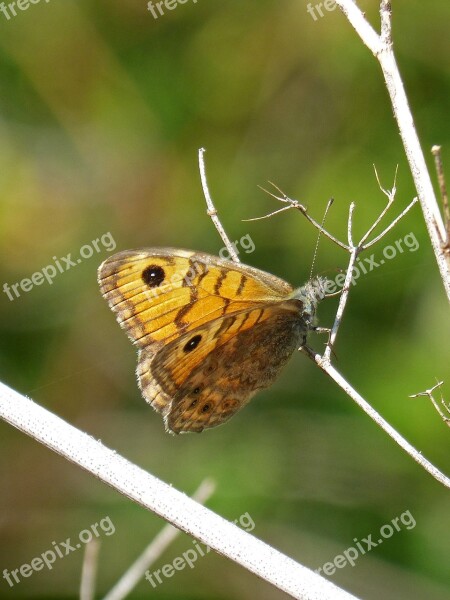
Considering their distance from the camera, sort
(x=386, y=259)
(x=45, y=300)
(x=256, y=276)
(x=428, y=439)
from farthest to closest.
Answer: 1. (x=45, y=300)
2. (x=386, y=259)
3. (x=428, y=439)
4. (x=256, y=276)

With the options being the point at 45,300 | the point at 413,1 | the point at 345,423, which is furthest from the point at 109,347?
the point at 413,1

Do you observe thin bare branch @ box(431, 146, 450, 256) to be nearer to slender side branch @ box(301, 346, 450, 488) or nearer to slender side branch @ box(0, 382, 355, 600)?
slender side branch @ box(301, 346, 450, 488)

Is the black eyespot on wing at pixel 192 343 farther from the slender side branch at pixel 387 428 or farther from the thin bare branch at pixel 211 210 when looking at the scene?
the slender side branch at pixel 387 428

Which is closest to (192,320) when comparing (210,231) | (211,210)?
(211,210)

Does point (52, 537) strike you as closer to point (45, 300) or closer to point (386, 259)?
point (45, 300)

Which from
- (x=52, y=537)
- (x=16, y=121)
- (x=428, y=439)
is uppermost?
(x=16, y=121)

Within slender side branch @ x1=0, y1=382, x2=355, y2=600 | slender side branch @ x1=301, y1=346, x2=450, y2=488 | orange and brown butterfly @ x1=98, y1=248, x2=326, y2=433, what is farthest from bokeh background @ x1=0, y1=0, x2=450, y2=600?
slender side branch @ x1=0, y1=382, x2=355, y2=600
